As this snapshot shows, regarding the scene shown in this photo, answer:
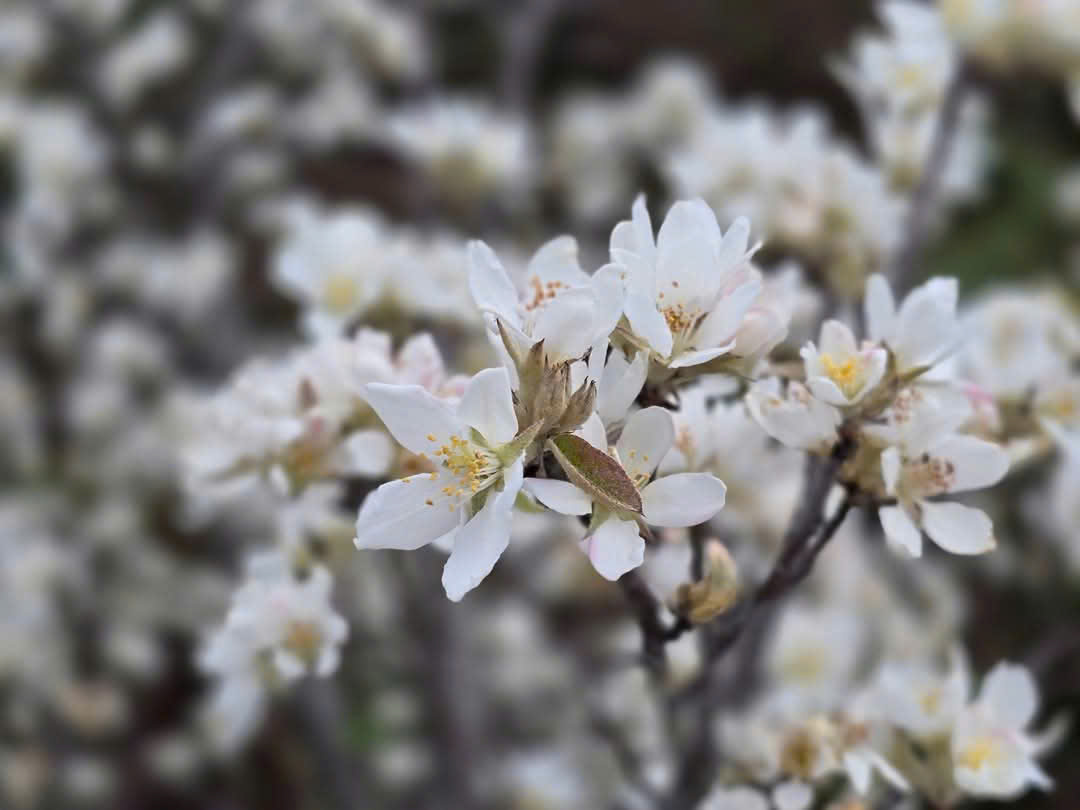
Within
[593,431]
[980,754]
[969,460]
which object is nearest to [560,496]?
[593,431]

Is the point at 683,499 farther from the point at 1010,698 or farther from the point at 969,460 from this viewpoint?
the point at 1010,698

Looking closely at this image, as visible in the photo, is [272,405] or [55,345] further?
[55,345]

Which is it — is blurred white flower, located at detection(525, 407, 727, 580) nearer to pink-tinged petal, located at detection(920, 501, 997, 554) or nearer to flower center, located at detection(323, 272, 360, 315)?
pink-tinged petal, located at detection(920, 501, 997, 554)

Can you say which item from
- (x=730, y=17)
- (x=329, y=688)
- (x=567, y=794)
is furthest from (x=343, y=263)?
(x=730, y=17)

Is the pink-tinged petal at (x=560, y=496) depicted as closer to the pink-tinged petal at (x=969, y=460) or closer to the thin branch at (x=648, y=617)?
the thin branch at (x=648, y=617)

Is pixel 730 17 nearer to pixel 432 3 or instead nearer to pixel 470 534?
pixel 432 3

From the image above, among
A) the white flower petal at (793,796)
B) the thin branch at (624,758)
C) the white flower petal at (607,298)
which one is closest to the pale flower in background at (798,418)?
the white flower petal at (607,298)

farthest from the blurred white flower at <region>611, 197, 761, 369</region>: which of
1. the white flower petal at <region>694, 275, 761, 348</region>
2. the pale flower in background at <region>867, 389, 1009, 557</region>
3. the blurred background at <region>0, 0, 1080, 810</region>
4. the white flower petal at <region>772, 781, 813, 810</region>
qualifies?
the blurred background at <region>0, 0, 1080, 810</region>
